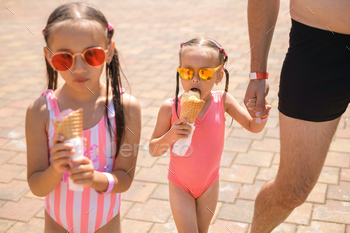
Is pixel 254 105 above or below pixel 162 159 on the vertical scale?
above

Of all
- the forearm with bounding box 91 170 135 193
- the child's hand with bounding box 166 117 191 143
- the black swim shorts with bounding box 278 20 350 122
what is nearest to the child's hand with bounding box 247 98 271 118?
the black swim shorts with bounding box 278 20 350 122

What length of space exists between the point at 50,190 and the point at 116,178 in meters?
0.32

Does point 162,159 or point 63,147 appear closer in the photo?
point 63,147

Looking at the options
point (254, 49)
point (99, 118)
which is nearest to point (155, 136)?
point (99, 118)

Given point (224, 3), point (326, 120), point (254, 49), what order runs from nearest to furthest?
1. point (326, 120)
2. point (254, 49)
3. point (224, 3)

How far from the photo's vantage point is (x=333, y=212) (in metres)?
3.26

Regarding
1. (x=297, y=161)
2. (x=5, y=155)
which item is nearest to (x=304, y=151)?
(x=297, y=161)

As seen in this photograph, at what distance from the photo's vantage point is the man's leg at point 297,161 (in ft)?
8.23

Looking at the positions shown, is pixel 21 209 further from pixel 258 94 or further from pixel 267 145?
pixel 267 145

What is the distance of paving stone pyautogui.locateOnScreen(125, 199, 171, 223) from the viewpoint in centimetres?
329

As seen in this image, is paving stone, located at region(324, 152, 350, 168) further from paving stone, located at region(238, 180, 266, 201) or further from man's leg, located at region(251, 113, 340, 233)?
man's leg, located at region(251, 113, 340, 233)

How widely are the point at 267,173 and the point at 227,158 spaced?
45 centimetres

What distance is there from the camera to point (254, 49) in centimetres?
268

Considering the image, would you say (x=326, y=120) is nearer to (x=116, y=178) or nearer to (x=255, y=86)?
(x=255, y=86)
